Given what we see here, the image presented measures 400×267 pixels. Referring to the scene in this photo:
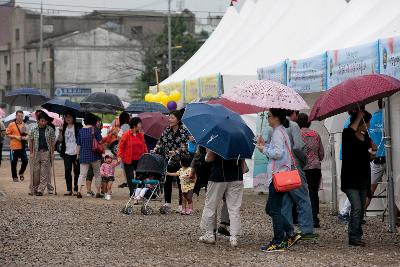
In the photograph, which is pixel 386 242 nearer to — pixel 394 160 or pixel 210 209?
A: pixel 394 160

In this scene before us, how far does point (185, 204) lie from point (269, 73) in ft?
10.8

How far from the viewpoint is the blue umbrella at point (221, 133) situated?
1098cm

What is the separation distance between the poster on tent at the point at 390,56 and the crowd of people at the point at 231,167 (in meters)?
0.70

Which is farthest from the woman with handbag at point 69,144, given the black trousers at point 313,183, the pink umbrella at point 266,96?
the pink umbrella at point 266,96

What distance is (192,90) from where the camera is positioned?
23.3 meters

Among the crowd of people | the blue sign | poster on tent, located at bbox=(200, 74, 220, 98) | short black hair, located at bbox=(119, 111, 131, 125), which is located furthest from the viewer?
the blue sign

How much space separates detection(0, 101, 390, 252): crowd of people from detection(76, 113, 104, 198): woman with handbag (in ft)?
0.06

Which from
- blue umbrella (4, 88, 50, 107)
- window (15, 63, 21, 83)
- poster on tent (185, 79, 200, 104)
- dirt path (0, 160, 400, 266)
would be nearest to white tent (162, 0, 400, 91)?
poster on tent (185, 79, 200, 104)

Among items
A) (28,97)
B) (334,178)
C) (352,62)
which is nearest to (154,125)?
(28,97)

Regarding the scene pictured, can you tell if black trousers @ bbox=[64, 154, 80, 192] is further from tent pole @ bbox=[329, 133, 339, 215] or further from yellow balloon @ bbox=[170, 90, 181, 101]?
tent pole @ bbox=[329, 133, 339, 215]

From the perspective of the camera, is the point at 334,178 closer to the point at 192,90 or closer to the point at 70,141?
the point at 70,141

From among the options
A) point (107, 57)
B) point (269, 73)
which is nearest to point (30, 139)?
point (269, 73)

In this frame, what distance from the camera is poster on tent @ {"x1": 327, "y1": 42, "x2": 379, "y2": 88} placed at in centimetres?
1239

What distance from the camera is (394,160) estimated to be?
12.1 meters
